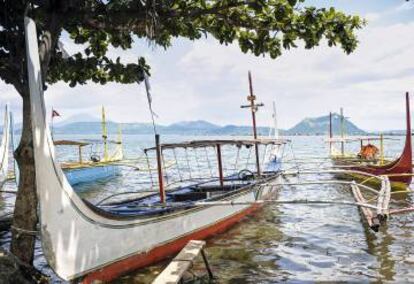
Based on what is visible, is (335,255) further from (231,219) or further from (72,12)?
(72,12)

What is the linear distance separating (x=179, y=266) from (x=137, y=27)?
4976 mm

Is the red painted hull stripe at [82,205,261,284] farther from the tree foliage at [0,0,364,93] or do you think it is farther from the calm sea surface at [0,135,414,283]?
the tree foliage at [0,0,364,93]

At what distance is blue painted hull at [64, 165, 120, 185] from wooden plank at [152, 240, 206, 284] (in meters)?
23.3

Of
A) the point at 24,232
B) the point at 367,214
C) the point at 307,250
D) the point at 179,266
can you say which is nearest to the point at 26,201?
the point at 24,232

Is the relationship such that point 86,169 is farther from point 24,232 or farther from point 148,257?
point 24,232

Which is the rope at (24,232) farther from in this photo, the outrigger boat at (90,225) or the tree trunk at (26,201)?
the outrigger boat at (90,225)

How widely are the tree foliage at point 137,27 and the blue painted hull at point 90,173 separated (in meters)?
20.9

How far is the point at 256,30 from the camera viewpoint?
10.4 metres

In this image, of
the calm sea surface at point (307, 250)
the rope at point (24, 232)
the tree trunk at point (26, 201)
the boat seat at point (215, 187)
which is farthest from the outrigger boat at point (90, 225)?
the boat seat at point (215, 187)

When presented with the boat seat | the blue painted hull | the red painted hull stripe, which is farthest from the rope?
the blue painted hull

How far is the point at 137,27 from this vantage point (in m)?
9.41

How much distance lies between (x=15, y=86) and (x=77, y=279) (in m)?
4.07

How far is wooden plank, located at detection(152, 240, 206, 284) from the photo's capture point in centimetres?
766

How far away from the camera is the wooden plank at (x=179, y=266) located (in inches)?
302
